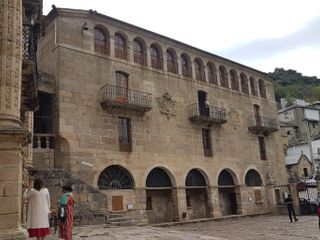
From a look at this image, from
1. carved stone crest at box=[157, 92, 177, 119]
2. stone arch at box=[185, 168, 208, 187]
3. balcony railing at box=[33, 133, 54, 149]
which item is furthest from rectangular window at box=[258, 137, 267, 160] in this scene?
balcony railing at box=[33, 133, 54, 149]

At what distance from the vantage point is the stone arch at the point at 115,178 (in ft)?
60.1

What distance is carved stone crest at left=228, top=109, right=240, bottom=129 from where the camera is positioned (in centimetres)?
2619

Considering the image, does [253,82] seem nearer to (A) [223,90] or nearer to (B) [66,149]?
(A) [223,90]

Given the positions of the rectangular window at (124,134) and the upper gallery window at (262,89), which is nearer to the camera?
the rectangular window at (124,134)

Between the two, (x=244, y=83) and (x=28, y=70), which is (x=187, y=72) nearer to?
(x=244, y=83)

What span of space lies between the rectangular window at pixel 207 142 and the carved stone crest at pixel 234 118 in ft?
8.37

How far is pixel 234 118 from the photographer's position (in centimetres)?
2648

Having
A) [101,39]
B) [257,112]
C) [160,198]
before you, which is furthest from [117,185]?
[257,112]

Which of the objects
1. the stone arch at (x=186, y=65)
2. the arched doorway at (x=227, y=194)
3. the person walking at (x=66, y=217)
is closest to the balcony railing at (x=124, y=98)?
the stone arch at (x=186, y=65)

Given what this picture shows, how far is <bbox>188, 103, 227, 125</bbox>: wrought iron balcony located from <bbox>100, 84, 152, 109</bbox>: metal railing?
341 centimetres

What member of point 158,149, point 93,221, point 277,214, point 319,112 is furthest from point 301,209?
point 319,112

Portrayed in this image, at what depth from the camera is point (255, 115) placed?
2861 cm

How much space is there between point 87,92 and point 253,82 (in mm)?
15808

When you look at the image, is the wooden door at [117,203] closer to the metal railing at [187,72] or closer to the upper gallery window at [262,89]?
the metal railing at [187,72]
